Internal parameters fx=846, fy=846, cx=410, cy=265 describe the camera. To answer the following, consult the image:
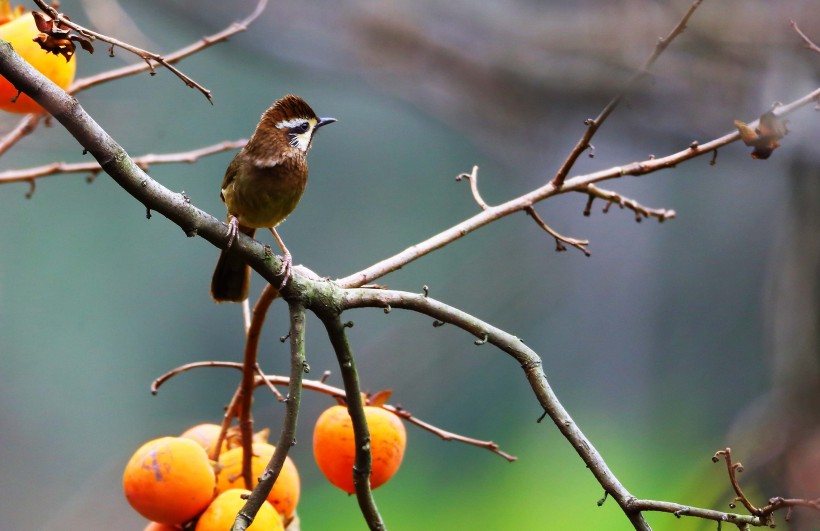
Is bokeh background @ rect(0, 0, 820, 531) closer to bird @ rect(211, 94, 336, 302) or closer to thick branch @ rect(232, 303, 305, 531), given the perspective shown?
bird @ rect(211, 94, 336, 302)

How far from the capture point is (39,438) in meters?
2.30

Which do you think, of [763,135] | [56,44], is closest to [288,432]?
[56,44]

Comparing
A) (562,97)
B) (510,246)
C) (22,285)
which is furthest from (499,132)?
(22,285)

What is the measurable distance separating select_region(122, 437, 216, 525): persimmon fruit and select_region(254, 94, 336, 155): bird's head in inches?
14.5

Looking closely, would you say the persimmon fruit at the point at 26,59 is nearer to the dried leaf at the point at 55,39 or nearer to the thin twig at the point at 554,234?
the dried leaf at the point at 55,39

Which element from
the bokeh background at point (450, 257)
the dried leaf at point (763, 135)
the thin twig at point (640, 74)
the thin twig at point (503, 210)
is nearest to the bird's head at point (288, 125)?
the thin twig at point (503, 210)

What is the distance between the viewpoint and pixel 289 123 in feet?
3.25

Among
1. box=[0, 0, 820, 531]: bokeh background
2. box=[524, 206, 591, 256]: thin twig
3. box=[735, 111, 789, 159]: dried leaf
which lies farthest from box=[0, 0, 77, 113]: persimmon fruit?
box=[0, 0, 820, 531]: bokeh background

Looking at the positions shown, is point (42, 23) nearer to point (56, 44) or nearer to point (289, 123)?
point (56, 44)

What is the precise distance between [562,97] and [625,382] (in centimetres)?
86

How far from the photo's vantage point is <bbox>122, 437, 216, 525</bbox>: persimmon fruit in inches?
28.8

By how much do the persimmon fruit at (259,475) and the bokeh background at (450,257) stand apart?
42.0 inches

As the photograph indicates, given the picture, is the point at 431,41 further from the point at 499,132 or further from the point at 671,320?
the point at 671,320

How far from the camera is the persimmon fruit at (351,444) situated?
31.6 inches
